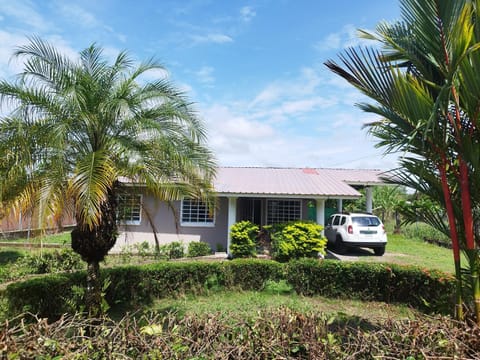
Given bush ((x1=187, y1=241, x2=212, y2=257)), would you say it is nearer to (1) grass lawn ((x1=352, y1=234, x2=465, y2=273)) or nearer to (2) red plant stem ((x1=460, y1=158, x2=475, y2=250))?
(1) grass lawn ((x1=352, y1=234, x2=465, y2=273))

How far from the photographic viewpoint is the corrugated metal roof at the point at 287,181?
1318 centimetres

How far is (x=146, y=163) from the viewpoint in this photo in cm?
613

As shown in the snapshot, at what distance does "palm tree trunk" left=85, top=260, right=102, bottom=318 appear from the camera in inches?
253

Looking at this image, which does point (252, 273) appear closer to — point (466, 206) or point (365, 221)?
point (466, 206)

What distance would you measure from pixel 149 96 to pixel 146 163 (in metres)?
1.44

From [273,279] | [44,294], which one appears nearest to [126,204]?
[44,294]

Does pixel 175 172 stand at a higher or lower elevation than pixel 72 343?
higher

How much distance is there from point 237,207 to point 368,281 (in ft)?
26.0

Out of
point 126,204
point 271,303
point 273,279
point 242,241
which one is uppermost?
point 126,204

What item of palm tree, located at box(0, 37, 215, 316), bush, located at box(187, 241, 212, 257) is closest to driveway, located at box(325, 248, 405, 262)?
bush, located at box(187, 241, 212, 257)

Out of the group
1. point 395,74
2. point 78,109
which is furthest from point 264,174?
point 395,74

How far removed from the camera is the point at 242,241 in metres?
12.5

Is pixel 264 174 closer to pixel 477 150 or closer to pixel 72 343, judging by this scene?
pixel 477 150

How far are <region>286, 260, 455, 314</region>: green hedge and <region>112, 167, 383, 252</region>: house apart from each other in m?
4.16
